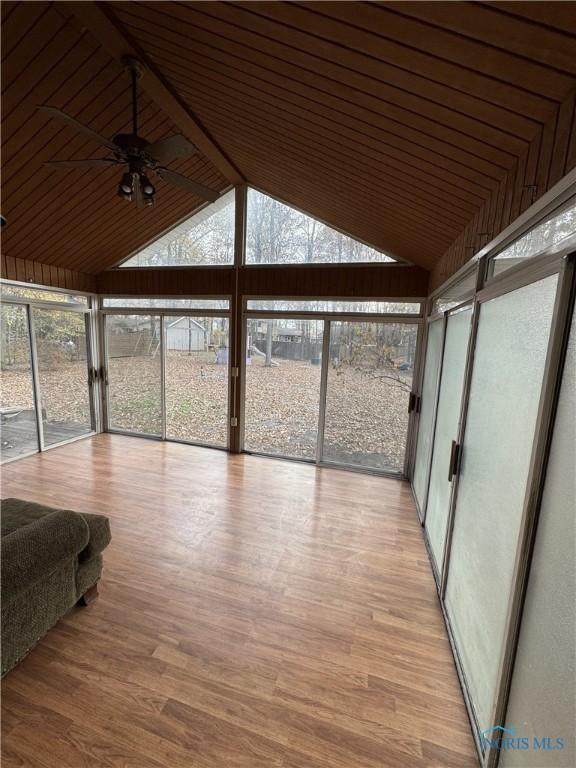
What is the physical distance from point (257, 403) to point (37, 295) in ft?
10.5

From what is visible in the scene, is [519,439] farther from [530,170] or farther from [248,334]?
[248,334]

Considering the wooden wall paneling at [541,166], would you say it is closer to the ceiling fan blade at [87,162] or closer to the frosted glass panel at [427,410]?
the frosted glass panel at [427,410]

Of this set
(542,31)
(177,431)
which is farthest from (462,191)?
(177,431)

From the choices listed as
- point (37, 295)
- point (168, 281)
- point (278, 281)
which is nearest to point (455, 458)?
point (278, 281)

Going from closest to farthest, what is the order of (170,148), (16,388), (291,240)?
1. (170,148)
2. (291,240)
3. (16,388)

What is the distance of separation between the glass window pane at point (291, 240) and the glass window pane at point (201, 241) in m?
0.29

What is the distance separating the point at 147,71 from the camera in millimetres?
2049

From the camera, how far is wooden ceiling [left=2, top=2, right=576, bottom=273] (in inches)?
41.3

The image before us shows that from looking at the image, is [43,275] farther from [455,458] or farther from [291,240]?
[455,458]

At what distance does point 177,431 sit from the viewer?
16.3 feet

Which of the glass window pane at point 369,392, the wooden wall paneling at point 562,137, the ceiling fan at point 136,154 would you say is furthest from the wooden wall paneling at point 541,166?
the glass window pane at point 369,392

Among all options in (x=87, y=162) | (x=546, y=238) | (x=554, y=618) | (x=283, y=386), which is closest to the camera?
(x=554, y=618)

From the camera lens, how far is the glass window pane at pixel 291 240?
385 cm

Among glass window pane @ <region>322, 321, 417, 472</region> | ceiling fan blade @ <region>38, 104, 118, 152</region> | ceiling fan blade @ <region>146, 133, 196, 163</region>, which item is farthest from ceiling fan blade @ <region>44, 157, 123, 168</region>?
glass window pane @ <region>322, 321, 417, 472</region>
